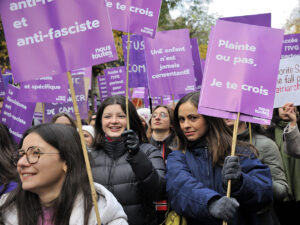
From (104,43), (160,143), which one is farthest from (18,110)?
(104,43)

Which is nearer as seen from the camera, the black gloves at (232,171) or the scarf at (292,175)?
the black gloves at (232,171)

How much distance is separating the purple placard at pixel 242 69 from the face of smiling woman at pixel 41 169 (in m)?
1.08

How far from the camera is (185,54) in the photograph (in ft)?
19.3

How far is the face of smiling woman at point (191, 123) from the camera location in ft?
9.66

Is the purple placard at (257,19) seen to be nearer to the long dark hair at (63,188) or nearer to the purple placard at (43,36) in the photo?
the purple placard at (43,36)

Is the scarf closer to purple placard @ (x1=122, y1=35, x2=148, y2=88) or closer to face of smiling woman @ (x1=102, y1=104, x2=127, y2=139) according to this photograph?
→ face of smiling woman @ (x1=102, y1=104, x2=127, y2=139)

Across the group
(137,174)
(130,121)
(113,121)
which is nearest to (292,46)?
(130,121)

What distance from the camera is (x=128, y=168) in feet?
10.5

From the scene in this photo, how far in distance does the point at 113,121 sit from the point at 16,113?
2.10m

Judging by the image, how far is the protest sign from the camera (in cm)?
446

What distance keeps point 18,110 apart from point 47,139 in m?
3.07

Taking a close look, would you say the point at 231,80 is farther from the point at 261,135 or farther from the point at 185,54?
the point at 185,54

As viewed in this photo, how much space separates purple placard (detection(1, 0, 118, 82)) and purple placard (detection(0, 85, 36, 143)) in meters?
2.84

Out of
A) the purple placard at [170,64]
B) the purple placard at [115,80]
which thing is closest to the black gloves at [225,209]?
the purple placard at [170,64]
